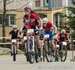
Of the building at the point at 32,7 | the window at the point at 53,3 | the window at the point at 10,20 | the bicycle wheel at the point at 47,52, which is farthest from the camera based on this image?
the window at the point at 53,3

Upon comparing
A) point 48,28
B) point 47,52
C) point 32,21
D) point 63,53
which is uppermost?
point 32,21

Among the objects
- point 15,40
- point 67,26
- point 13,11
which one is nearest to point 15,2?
point 13,11

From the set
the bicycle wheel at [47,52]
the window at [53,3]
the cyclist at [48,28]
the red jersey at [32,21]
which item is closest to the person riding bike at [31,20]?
the red jersey at [32,21]

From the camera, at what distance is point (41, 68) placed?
16250mm

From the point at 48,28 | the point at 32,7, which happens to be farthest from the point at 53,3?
the point at 48,28

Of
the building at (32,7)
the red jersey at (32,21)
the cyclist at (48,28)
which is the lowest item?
the cyclist at (48,28)

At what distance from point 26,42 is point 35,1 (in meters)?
46.3

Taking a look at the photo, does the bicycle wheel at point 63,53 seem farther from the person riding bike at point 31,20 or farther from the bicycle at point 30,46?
the person riding bike at point 31,20

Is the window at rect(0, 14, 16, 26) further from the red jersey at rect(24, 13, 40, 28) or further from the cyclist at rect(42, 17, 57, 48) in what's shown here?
the red jersey at rect(24, 13, 40, 28)

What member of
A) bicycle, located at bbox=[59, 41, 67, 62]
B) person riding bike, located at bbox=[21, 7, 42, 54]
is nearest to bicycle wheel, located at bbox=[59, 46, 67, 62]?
bicycle, located at bbox=[59, 41, 67, 62]

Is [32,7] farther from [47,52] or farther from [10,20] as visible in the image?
[47,52]

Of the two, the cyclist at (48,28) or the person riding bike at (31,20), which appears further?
the cyclist at (48,28)

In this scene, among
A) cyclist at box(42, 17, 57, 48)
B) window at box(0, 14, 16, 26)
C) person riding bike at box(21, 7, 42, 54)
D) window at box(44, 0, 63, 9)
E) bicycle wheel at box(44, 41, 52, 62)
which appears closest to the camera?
person riding bike at box(21, 7, 42, 54)

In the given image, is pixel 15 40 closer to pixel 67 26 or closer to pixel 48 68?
pixel 48 68
